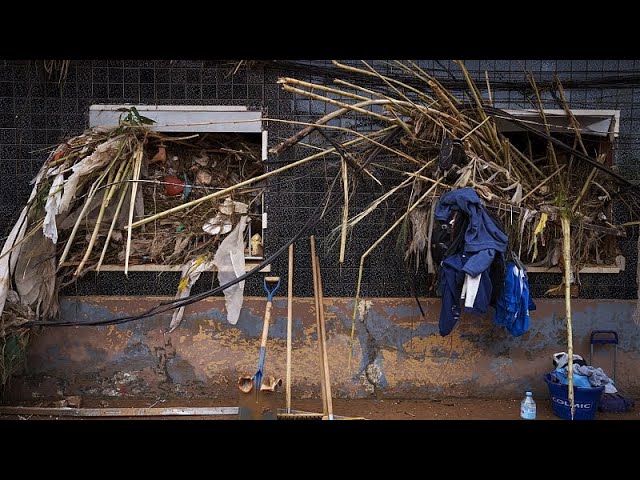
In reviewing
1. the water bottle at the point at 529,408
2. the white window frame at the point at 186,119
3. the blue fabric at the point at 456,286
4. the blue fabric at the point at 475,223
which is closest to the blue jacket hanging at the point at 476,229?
the blue fabric at the point at 475,223

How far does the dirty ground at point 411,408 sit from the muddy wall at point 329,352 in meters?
0.08

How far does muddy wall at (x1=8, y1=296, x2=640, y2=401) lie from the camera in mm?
5633

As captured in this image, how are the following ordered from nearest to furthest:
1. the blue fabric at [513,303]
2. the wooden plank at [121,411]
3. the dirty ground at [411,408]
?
the blue fabric at [513,303]
the wooden plank at [121,411]
the dirty ground at [411,408]

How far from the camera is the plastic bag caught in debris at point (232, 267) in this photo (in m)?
5.44

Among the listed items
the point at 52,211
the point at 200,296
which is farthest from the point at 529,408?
the point at 52,211

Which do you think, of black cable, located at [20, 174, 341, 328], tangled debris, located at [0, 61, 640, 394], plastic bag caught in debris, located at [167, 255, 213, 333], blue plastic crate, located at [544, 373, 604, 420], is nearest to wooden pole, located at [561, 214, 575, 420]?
tangled debris, located at [0, 61, 640, 394]

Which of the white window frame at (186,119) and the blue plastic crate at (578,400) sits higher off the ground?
the white window frame at (186,119)

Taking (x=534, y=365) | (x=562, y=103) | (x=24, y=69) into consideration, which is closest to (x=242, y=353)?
(x=534, y=365)

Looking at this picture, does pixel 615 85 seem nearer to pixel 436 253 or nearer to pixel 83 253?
pixel 436 253

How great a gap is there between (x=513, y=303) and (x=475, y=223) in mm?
740

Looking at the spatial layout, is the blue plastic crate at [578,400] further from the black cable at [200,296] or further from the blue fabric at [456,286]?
the black cable at [200,296]

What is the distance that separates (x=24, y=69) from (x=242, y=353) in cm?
325

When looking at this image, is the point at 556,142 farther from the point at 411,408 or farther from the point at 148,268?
the point at 148,268

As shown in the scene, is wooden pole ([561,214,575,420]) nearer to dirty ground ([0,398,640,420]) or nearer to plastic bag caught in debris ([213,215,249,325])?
dirty ground ([0,398,640,420])
